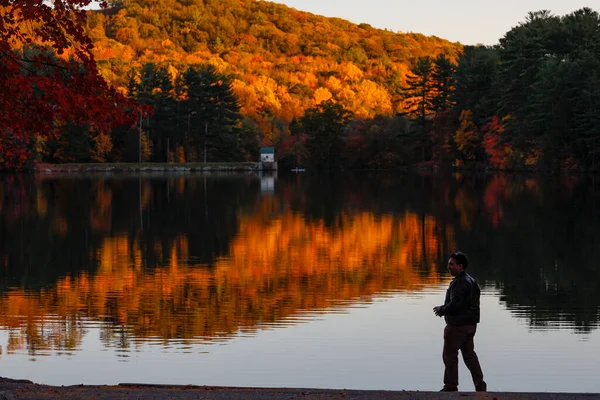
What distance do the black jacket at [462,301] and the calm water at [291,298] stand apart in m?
1.86

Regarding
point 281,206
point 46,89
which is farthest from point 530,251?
point 281,206

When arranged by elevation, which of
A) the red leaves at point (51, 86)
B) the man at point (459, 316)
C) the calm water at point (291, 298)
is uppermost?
the red leaves at point (51, 86)

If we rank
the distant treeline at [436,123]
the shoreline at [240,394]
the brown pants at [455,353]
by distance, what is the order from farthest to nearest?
the distant treeline at [436,123] < the brown pants at [455,353] < the shoreline at [240,394]

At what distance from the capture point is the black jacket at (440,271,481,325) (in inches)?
453

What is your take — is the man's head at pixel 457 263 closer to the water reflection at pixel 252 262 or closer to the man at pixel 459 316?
the man at pixel 459 316

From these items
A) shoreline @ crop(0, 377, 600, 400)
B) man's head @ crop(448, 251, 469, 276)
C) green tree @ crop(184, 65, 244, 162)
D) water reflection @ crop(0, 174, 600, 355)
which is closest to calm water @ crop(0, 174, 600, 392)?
water reflection @ crop(0, 174, 600, 355)

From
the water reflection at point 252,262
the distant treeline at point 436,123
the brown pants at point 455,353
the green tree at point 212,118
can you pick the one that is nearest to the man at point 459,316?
the brown pants at point 455,353

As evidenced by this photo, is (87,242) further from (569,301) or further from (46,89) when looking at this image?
(46,89)

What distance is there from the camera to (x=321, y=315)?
18734 mm

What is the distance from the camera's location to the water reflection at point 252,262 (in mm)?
18188

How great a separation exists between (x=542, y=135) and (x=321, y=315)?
84592mm

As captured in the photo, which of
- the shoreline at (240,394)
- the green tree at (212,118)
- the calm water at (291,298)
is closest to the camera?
the shoreline at (240,394)

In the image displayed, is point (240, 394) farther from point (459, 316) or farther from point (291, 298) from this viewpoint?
point (291, 298)

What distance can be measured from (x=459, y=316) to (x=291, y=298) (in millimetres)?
9434
